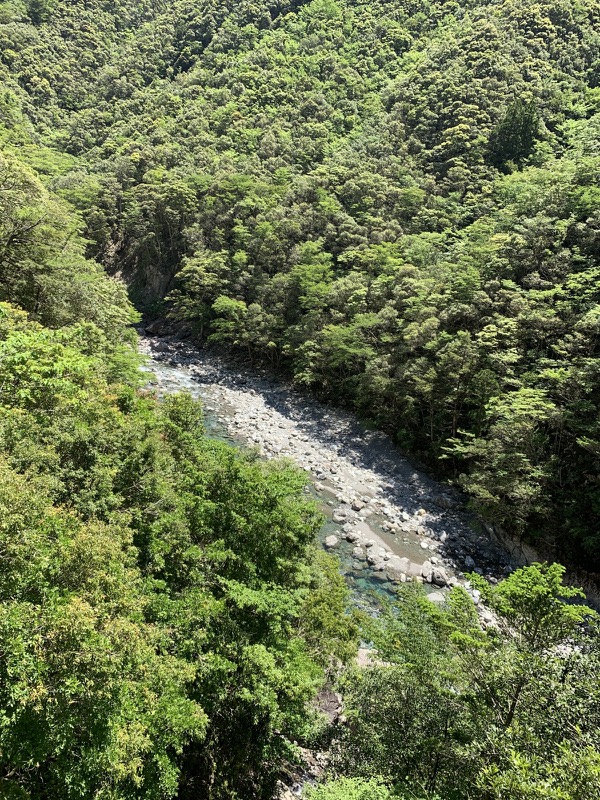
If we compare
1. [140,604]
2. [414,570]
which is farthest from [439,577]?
[140,604]

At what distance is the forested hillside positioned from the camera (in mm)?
19469

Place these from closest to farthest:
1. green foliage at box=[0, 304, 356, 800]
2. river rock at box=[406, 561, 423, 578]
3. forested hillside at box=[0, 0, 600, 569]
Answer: green foliage at box=[0, 304, 356, 800]
river rock at box=[406, 561, 423, 578]
forested hillside at box=[0, 0, 600, 569]

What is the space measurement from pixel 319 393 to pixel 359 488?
11.4 metres

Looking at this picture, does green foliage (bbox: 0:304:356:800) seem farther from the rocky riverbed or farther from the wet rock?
the wet rock

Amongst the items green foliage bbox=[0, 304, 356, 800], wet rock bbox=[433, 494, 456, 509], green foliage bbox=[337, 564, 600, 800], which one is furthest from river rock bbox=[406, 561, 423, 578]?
green foliage bbox=[337, 564, 600, 800]

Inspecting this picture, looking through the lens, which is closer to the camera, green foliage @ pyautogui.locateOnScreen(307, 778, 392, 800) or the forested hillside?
green foliage @ pyautogui.locateOnScreen(307, 778, 392, 800)

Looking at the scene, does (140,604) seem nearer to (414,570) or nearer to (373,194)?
(414,570)

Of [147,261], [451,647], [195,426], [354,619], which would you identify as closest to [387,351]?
[195,426]

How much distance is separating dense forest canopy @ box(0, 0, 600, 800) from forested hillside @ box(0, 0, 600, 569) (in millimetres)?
265

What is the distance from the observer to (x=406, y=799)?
6.13 m

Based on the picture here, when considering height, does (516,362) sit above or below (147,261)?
above

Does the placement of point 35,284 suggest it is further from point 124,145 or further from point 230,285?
point 124,145

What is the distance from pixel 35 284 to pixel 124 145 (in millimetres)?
50757

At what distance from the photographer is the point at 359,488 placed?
22.2 meters
